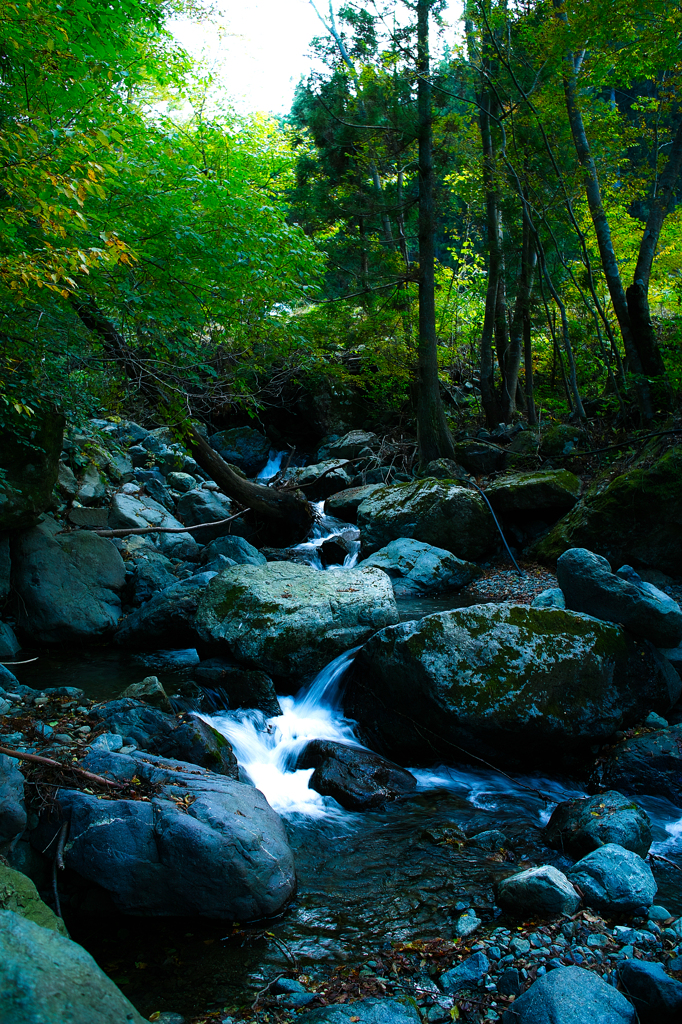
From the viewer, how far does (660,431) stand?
916 centimetres

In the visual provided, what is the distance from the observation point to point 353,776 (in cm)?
502

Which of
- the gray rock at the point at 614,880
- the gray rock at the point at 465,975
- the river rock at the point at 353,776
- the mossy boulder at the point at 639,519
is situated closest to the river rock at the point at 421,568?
the mossy boulder at the point at 639,519

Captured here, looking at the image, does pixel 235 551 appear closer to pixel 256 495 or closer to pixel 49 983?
pixel 256 495

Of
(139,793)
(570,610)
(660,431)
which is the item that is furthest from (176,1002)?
(660,431)

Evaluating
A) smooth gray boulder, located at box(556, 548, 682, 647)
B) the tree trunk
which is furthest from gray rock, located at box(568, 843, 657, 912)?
the tree trunk

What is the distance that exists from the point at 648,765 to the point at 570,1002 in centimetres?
274

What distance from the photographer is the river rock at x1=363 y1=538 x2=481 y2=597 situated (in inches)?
389

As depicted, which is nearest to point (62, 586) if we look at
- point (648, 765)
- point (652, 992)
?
point (648, 765)

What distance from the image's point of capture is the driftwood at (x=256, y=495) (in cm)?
1143

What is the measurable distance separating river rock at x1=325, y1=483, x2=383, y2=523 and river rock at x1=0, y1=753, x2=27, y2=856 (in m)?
Result: 10.3

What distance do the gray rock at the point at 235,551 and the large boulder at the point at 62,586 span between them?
1977mm

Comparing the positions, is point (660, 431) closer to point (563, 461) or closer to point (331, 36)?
point (563, 461)

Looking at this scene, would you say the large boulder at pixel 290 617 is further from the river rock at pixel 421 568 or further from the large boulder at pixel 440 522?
the large boulder at pixel 440 522

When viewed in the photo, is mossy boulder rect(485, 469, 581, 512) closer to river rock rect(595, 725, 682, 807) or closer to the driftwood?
the driftwood
